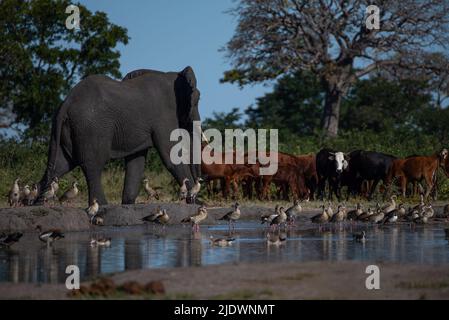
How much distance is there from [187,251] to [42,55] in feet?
101

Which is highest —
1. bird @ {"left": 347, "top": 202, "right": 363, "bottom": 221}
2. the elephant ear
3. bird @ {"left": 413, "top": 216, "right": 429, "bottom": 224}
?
the elephant ear

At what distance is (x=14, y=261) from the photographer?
43.1ft

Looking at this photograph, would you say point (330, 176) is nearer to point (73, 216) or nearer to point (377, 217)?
point (377, 217)

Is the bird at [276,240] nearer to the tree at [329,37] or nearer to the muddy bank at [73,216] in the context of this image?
the muddy bank at [73,216]

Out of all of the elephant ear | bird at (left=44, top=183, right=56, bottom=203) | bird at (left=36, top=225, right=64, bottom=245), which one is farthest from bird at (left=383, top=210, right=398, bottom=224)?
bird at (left=36, top=225, right=64, bottom=245)

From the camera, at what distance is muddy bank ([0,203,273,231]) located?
17109 millimetres

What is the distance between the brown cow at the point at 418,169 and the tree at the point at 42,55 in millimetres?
19299

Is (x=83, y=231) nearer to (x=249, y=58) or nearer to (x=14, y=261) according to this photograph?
(x=14, y=261)

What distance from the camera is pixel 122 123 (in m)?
20.2

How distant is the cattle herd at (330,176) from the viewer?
2655 cm

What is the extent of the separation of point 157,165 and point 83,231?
46.6ft

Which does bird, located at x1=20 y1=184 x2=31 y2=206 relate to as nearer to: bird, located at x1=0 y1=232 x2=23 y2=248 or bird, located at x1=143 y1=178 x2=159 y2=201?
bird, located at x1=143 y1=178 x2=159 y2=201

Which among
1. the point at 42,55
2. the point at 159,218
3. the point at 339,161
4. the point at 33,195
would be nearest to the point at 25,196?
the point at 33,195
